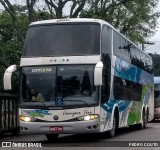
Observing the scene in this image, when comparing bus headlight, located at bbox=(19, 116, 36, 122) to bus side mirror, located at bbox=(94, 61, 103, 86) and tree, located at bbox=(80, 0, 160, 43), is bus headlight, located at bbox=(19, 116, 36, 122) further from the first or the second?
tree, located at bbox=(80, 0, 160, 43)

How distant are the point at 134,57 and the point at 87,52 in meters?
6.85

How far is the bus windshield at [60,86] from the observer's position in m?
15.1

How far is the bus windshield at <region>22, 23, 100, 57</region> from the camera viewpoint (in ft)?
51.0

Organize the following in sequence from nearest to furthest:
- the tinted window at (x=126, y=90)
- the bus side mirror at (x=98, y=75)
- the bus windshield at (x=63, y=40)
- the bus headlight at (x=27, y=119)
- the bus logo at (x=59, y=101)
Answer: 1. the bus side mirror at (x=98, y=75)
2. the bus logo at (x=59, y=101)
3. the bus headlight at (x=27, y=119)
4. the bus windshield at (x=63, y=40)
5. the tinted window at (x=126, y=90)

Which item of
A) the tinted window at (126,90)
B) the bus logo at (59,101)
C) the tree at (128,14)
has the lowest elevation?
the bus logo at (59,101)

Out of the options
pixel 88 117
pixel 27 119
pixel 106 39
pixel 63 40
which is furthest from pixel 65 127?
pixel 106 39

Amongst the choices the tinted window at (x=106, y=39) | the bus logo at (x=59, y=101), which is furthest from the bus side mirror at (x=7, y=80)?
the tinted window at (x=106, y=39)

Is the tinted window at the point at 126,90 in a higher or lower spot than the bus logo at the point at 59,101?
higher

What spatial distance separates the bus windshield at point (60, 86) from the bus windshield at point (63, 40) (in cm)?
57

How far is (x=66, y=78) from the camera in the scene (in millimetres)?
15219

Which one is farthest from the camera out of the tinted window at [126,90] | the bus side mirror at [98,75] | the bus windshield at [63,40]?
the tinted window at [126,90]

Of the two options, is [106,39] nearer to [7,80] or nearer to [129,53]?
[7,80]

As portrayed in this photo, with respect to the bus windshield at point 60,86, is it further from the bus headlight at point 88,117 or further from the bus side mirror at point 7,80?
the bus side mirror at point 7,80

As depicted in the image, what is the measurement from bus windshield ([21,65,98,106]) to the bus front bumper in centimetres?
58
